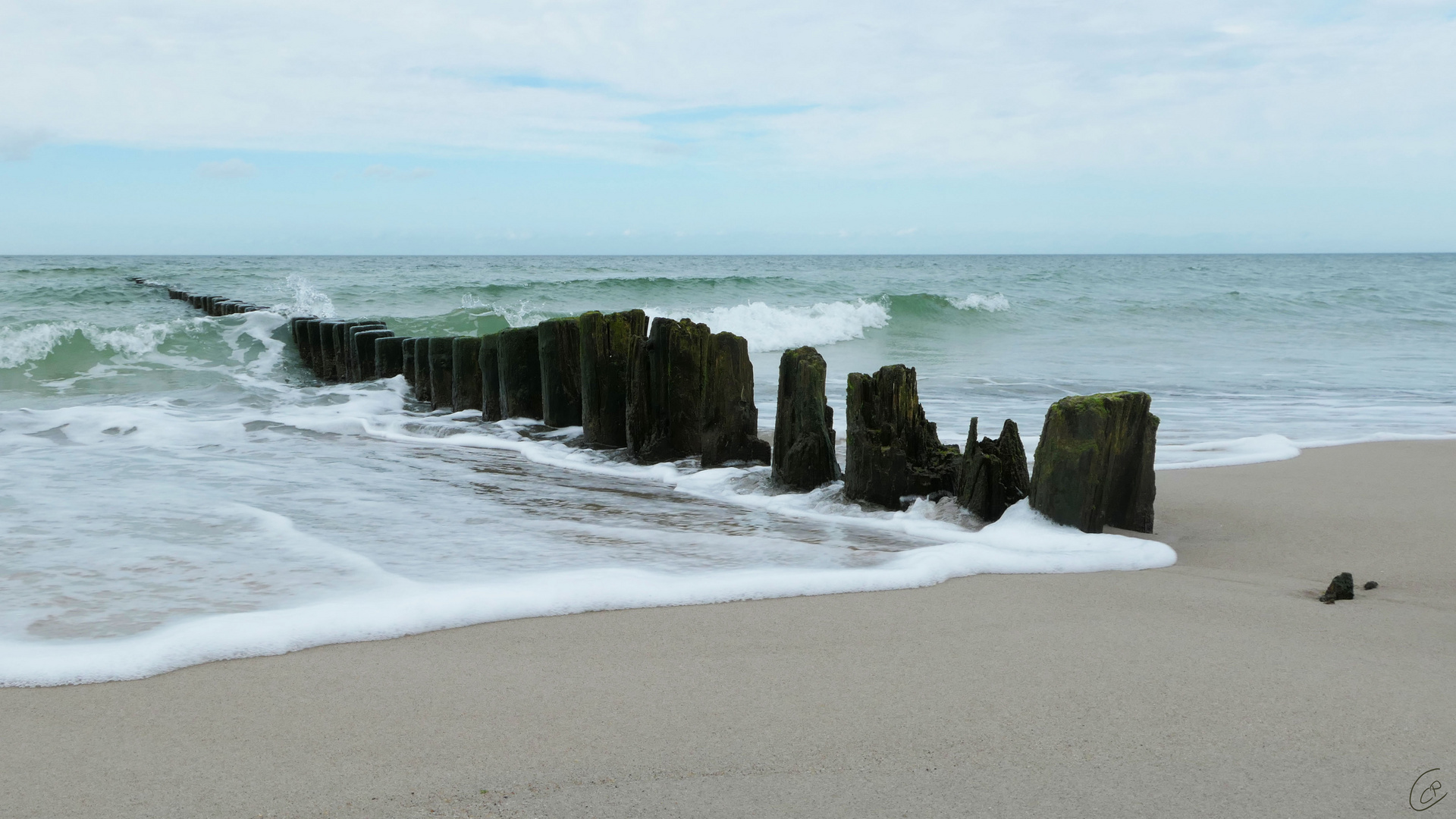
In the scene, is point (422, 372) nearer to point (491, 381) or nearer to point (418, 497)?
point (491, 381)

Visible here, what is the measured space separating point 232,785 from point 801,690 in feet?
4.12

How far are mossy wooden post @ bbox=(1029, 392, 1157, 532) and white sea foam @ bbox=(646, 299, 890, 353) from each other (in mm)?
12375

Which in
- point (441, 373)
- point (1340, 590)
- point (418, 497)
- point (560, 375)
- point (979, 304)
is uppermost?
point (979, 304)

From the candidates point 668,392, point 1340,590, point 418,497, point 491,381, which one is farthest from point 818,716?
point 491,381

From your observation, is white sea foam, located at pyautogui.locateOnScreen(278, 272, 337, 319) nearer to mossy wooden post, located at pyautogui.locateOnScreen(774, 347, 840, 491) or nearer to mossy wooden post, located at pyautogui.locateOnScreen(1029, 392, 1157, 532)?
mossy wooden post, located at pyautogui.locateOnScreen(774, 347, 840, 491)

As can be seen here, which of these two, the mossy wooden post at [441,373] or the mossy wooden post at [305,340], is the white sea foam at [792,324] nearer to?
the mossy wooden post at [305,340]

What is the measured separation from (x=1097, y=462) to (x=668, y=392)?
8.23 feet

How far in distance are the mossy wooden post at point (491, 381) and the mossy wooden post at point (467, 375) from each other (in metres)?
0.37

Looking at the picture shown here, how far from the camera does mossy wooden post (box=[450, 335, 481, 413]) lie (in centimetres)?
773

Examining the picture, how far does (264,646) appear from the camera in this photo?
2.77m

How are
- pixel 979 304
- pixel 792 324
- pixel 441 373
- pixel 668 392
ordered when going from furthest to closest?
pixel 979 304 → pixel 792 324 → pixel 441 373 → pixel 668 392

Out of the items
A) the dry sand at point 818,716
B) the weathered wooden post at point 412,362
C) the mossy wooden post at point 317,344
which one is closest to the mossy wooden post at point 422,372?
the weathered wooden post at point 412,362

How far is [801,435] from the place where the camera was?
15.9 ft

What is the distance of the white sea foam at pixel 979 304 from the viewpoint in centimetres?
2244
